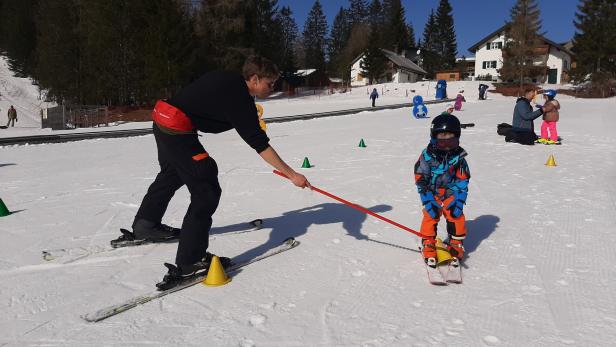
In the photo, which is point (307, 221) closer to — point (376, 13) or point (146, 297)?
point (146, 297)

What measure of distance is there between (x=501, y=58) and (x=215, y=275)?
71303 mm

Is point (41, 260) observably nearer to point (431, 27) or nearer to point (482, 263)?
point (482, 263)

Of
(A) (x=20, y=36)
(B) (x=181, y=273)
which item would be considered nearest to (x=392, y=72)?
(A) (x=20, y=36)

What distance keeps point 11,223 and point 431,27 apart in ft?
326

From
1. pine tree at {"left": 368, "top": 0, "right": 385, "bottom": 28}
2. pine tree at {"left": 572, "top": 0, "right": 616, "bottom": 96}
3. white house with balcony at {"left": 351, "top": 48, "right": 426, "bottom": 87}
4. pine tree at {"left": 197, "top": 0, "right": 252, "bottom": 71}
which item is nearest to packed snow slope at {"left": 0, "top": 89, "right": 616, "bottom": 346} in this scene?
pine tree at {"left": 197, "top": 0, "right": 252, "bottom": 71}

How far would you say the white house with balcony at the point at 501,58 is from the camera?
60781mm

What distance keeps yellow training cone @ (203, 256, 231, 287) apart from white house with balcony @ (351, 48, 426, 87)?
66558 millimetres

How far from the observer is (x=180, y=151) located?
340 cm

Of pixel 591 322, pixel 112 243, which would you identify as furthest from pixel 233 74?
pixel 591 322

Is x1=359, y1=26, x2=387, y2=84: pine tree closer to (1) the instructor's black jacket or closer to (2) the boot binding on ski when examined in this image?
(1) the instructor's black jacket

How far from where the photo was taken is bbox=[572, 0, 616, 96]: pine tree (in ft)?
160

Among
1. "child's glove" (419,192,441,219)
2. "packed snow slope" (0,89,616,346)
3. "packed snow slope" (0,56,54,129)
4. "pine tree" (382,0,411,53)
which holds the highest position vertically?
"pine tree" (382,0,411,53)

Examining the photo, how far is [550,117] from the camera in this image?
36.8 feet

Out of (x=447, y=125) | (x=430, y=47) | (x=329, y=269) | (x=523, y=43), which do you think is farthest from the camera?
(x=430, y=47)
